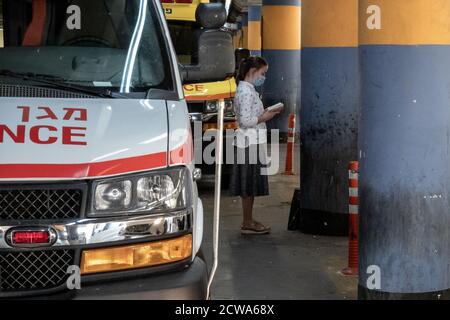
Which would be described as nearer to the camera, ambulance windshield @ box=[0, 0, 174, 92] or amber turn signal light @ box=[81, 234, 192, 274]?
amber turn signal light @ box=[81, 234, 192, 274]

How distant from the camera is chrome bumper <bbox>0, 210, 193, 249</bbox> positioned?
3758 millimetres

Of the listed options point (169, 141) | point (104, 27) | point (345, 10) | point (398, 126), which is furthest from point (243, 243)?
point (169, 141)

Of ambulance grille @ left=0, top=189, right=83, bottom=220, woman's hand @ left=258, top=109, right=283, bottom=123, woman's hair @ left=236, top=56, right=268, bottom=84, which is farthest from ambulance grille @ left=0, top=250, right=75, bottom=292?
woman's hair @ left=236, top=56, right=268, bottom=84

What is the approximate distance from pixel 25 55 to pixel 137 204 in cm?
Result: 159

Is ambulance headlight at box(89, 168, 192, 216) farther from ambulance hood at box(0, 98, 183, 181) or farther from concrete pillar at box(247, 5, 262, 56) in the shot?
concrete pillar at box(247, 5, 262, 56)

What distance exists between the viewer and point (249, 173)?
8.62 m

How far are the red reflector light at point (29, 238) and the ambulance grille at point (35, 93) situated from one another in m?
0.87

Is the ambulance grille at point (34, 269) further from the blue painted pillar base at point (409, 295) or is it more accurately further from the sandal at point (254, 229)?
the sandal at point (254, 229)

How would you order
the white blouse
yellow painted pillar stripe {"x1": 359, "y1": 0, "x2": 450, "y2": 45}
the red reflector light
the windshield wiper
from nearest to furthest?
the red reflector light
the windshield wiper
yellow painted pillar stripe {"x1": 359, "y1": 0, "x2": 450, "y2": 45}
the white blouse

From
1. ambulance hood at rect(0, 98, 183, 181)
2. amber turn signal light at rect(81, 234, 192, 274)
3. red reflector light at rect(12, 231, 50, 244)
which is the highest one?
ambulance hood at rect(0, 98, 183, 181)

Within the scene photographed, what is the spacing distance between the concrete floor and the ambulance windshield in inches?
91.9

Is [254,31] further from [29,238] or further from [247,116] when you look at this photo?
[29,238]
